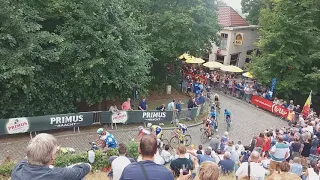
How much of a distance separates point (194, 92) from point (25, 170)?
27750 mm

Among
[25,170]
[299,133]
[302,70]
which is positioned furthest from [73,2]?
[302,70]

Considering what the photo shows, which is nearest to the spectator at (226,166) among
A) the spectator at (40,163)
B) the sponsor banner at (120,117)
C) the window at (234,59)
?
the spectator at (40,163)

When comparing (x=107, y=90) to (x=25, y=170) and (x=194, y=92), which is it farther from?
(x=25, y=170)

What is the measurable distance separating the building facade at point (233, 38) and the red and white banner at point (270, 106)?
15.5 m

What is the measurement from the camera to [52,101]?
19688 millimetres

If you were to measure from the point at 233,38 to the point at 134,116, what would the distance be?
2630 cm

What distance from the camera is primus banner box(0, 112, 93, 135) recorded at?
17.6 metres

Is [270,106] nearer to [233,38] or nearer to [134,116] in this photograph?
[134,116]

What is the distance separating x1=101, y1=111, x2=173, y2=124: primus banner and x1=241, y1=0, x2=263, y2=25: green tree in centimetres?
3140

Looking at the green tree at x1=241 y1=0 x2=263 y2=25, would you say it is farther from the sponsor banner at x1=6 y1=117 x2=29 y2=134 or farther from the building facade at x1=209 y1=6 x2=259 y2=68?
the sponsor banner at x1=6 y1=117 x2=29 y2=134

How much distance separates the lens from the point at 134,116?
21.4 meters

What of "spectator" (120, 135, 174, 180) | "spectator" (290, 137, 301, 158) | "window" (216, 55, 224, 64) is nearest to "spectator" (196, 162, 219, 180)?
"spectator" (120, 135, 174, 180)

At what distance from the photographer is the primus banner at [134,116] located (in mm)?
20656

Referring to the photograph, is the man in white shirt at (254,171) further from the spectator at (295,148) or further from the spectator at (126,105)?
the spectator at (126,105)
